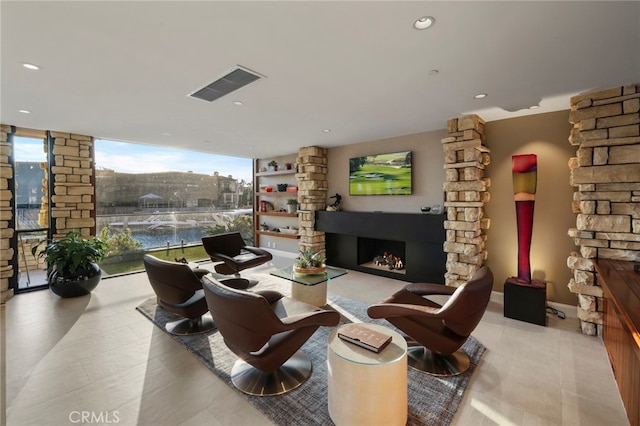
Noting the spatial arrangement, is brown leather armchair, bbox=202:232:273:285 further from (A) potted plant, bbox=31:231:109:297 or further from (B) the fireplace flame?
(B) the fireplace flame

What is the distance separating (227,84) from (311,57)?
3.33 ft

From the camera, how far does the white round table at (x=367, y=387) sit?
1.69 metres

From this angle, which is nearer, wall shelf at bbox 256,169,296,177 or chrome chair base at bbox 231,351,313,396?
chrome chair base at bbox 231,351,313,396

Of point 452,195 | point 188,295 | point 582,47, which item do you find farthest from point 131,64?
point 452,195

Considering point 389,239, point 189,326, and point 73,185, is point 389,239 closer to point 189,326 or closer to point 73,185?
point 189,326

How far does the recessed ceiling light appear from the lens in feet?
6.06

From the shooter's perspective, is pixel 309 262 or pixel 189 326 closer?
pixel 189 326

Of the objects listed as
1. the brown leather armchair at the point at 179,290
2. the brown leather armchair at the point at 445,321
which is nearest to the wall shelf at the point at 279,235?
the brown leather armchair at the point at 179,290

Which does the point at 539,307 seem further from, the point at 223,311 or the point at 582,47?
the point at 223,311

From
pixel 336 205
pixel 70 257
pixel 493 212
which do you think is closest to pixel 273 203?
pixel 336 205

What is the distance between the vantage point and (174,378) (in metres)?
2.34

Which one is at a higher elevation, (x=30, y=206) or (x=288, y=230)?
(x=30, y=206)

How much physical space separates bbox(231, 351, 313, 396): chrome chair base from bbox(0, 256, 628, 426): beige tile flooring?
0.11m

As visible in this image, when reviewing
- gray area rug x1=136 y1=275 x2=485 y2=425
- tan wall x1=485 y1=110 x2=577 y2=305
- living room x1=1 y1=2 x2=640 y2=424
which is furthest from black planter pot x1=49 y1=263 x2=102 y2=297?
tan wall x1=485 y1=110 x2=577 y2=305
